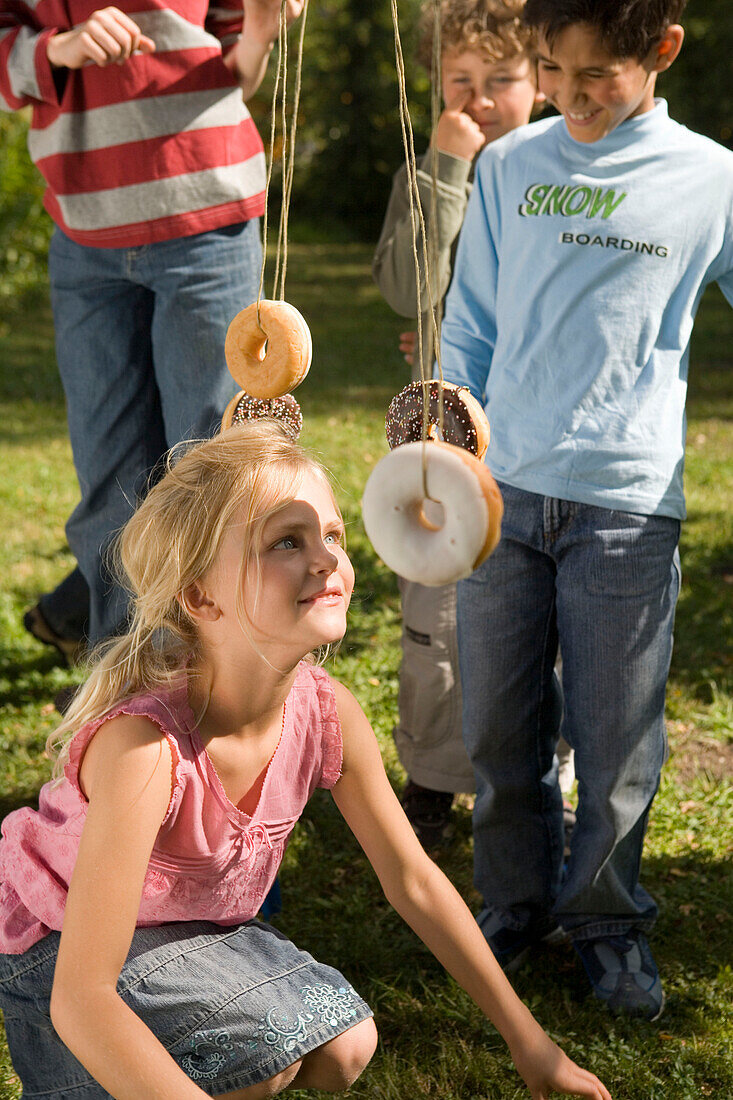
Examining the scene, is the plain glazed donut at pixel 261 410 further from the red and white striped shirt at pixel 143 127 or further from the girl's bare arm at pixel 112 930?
the red and white striped shirt at pixel 143 127

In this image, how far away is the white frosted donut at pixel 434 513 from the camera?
1066mm

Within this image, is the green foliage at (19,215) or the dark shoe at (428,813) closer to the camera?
the dark shoe at (428,813)

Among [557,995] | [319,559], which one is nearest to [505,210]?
[319,559]

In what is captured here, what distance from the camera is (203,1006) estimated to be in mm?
1641

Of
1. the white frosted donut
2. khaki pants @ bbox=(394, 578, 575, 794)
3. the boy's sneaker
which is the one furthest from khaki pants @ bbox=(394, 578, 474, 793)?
the white frosted donut

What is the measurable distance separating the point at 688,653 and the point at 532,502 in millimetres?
1922

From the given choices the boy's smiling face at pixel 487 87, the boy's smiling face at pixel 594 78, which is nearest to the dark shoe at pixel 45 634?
the boy's smiling face at pixel 487 87

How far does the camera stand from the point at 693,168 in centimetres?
206

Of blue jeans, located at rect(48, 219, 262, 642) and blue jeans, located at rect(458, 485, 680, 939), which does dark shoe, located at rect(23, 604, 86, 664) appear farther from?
blue jeans, located at rect(458, 485, 680, 939)

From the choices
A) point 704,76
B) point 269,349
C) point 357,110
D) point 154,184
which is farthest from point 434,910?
point 357,110

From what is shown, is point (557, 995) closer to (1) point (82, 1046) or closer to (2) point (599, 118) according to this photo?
(1) point (82, 1046)

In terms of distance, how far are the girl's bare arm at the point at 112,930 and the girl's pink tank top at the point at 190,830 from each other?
0.27 feet

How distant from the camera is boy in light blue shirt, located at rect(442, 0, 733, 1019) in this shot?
6.66 ft

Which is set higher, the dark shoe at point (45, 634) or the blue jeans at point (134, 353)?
the blue jeans at point (134, 353)
